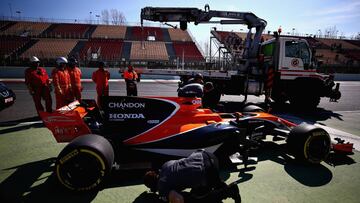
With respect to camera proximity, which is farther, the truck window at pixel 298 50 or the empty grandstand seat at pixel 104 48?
the empty grandstand seat at pixel 104 48

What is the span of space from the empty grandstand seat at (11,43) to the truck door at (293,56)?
3632cm

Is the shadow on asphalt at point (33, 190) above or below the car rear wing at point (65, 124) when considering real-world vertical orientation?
below

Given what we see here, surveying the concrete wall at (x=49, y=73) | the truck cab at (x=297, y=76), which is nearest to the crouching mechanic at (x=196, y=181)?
the truck cab at (x=297, y=76)

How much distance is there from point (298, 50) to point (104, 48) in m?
31.9

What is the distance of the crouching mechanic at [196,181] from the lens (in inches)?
82.6

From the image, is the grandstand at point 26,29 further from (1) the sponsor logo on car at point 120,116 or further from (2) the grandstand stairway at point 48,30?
(1) the sponsor logo on car at point 120,116

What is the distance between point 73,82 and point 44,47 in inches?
1320

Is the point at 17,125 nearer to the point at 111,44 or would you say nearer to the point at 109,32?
the point at 111,44

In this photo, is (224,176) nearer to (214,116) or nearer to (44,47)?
(214,116)

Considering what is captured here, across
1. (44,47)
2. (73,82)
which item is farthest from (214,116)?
(44,47)

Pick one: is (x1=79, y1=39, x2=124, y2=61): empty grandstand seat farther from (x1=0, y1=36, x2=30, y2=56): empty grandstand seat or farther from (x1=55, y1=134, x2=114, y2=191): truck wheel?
(x1=55, y1=134, x2=114, y2=191): truck wheel

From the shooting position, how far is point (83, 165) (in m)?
2.86

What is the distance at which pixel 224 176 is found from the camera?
3.43 m

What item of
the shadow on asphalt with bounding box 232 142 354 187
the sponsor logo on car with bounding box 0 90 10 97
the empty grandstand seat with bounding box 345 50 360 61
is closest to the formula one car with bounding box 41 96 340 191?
the shadow on asphalt with bounding box 232 142 354 187
